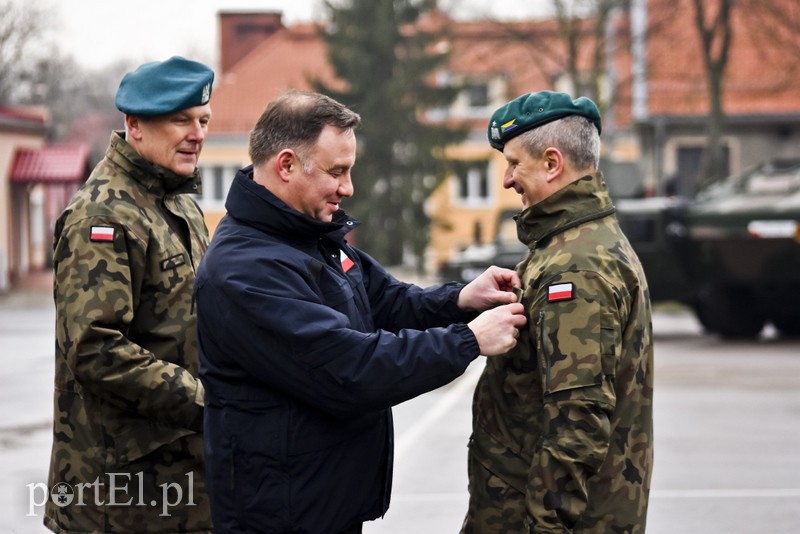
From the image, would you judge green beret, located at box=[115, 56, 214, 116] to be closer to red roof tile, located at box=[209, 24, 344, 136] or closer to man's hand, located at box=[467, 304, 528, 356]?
man's hand, located at box=[467, 304, 528, 356]

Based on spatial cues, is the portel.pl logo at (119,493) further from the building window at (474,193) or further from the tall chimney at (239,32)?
the tall chimney at (239,32)

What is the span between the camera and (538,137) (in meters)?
3.61

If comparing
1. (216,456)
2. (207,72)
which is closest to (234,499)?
(216,456)

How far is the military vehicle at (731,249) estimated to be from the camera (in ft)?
57.6

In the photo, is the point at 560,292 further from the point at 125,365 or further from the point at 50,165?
the point at 50,165

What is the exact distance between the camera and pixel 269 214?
139 inches

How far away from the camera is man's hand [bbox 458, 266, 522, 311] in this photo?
→ 3.76 m

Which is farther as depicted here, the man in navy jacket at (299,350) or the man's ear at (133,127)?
the man's ear at (133,127)

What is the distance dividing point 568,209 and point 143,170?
1.38 metres

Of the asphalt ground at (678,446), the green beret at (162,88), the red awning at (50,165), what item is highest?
the red awning at (50,165)

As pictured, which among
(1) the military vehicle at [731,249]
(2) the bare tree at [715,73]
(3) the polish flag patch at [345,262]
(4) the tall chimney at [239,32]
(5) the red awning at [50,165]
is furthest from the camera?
(4) the tall chimney at [239,32]

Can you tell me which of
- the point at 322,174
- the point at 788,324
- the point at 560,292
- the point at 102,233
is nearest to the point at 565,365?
→ the point at 560,292

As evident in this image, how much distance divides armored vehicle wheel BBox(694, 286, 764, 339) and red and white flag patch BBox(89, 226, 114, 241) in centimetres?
1515

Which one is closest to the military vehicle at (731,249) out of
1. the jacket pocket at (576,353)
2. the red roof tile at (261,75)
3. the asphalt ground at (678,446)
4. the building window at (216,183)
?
the asphalt ground at (678,446)
